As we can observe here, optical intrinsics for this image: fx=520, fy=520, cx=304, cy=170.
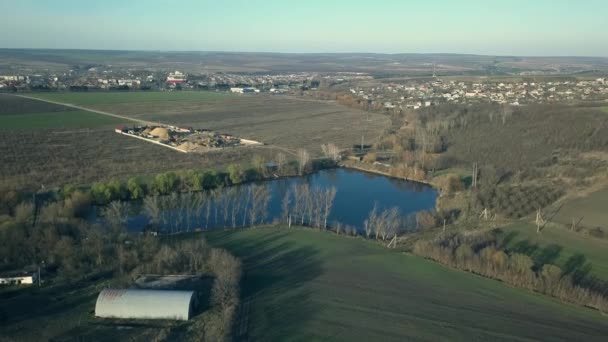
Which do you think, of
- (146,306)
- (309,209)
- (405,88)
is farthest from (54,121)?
(405,88)

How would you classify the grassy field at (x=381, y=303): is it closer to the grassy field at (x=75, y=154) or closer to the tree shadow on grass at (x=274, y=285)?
the tree shadow on grass at (x=274, y=285)

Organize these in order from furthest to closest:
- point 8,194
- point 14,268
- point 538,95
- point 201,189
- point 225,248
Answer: point 538,95
point 201,189
point 8,194
point 225,248
point 14,268

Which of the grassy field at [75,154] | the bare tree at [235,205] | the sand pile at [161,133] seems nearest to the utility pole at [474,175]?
the bare tree at [235,205]

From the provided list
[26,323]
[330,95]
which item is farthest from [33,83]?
[26,323]

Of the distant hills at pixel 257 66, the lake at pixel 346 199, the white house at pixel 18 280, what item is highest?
the distant hills at pixel 257 66

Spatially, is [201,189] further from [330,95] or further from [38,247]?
[330,95]

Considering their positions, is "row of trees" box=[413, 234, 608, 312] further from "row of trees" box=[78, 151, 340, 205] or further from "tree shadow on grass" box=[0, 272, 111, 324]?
"row of trees" box=[78, 151, 340, 205]

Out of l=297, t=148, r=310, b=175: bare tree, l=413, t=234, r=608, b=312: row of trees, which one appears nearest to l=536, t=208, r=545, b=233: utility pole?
l=413, t=234, r=608, b=312: row of trees
